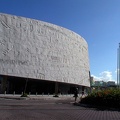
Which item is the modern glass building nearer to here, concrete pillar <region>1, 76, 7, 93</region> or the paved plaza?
concrete pillar <region>1, 76, 7, 93</region>

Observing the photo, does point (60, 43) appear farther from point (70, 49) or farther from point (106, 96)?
point (106, 96)

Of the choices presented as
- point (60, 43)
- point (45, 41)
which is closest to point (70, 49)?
point (60, 43)

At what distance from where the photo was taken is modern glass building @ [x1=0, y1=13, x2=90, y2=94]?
1650 inches

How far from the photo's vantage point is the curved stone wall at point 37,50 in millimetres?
41812

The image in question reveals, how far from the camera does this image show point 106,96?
18.6 meters

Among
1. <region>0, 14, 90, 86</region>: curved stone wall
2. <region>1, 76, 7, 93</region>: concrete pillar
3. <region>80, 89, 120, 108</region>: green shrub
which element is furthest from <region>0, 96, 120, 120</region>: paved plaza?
<region>0, 14, 90, 86</region>: curved stone wall

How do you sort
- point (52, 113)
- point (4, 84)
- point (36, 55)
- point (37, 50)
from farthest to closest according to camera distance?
point (37, 50) < point (36, 55) < point (4, 84) < point (52, 113)

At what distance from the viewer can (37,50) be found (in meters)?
45.2

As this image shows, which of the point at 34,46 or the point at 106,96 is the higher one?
the point at 34,46

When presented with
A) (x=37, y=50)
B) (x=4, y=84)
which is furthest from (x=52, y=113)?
(x=37, y=50)

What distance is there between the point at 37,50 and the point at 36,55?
99 cm

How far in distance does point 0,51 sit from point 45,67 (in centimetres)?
897

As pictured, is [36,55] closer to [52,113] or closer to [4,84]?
[4,84]

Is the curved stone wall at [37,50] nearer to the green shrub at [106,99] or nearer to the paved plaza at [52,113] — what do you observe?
the green shrub at [106,99]
